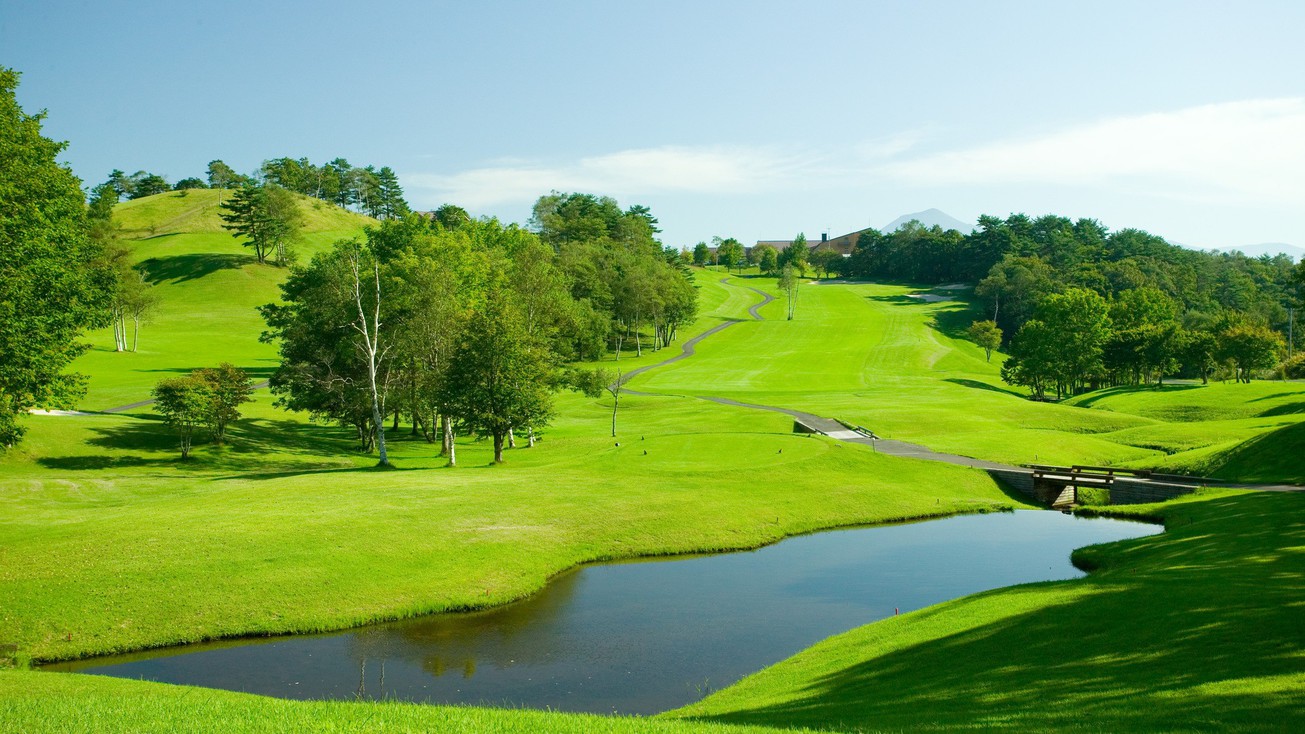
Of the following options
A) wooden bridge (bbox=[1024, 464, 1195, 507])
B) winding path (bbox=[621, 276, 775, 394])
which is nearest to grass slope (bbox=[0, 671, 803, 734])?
wooden bridge (bbox=[1024, 464, 1195, 507])

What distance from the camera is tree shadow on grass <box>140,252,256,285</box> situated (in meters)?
136

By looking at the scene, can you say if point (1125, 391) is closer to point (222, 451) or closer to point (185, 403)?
point (222, 451)

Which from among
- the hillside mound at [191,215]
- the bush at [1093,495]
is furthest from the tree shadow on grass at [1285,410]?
the hillside mound at [191,215]

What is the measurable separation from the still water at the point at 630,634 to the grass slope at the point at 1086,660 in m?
2.82

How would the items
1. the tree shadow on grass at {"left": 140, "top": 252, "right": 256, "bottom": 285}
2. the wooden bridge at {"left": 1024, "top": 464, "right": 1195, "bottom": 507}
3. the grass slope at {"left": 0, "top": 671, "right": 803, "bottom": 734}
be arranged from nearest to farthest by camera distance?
the grass slope at {"left": 0, "top": 671, "right": 803, "bottom": 734} → the wooden bridge at {"left": 1024, "top": 464, "right": 1195, "bottom": 507} → the tree shadow on grass at {"left": 140, "top": 252, "right": 256, "bottom": 285}

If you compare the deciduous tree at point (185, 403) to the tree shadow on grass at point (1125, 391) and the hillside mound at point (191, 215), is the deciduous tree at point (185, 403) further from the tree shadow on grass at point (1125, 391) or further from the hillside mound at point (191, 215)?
the hillside mound at point (191, 215)

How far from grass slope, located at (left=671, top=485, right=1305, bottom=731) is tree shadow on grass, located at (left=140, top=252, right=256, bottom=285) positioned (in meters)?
142

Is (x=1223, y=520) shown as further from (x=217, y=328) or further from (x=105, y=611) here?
(x=217, y=328)

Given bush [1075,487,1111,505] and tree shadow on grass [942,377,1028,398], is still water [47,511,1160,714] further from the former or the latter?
tree shadow on grass [942,377,1028,398]

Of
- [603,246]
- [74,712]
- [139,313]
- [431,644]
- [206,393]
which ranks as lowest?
[431,644]

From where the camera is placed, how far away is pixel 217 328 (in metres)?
117

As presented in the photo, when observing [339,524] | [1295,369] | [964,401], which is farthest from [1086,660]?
[1295,369]

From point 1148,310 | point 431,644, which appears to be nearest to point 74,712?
point 431,644

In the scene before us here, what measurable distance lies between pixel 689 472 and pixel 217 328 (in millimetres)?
95850
